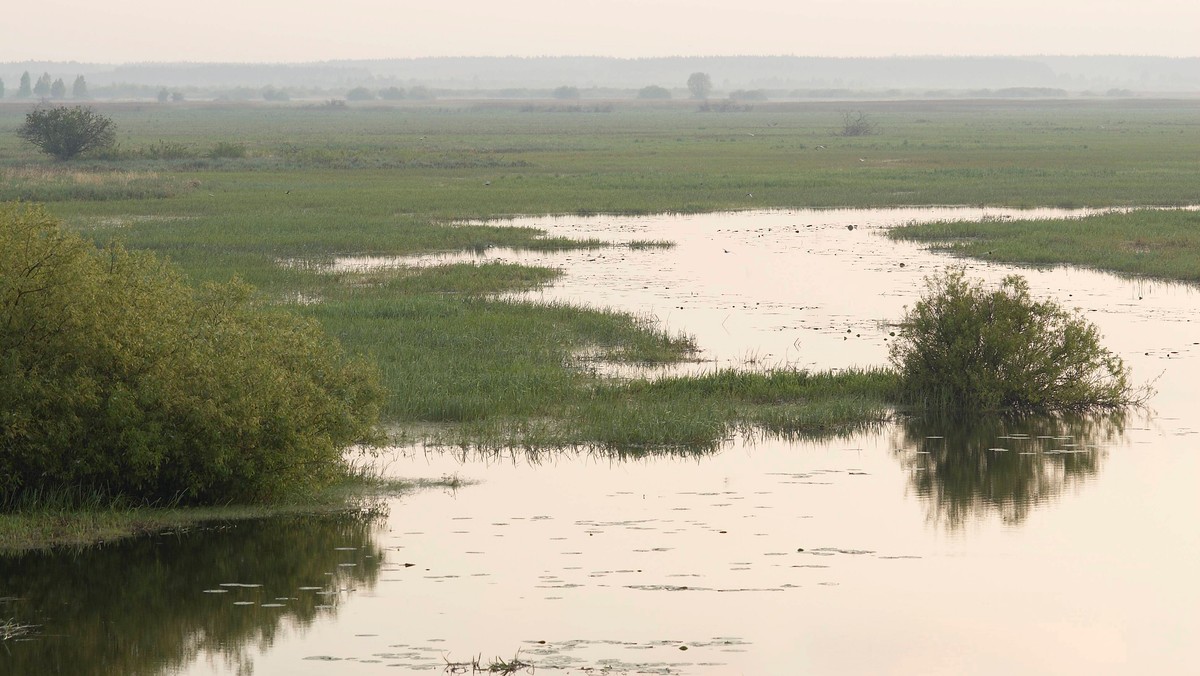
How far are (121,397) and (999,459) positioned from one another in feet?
29.7

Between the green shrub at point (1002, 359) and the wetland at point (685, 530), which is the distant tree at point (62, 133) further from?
the green shrub at point (1002, 359)

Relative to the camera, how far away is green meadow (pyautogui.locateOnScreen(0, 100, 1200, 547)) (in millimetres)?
18469

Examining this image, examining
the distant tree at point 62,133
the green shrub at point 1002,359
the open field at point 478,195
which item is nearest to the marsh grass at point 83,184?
the open field at point 478,195

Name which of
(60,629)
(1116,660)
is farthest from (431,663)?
(1116,660)

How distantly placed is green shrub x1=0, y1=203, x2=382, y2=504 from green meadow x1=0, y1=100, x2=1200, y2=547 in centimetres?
373

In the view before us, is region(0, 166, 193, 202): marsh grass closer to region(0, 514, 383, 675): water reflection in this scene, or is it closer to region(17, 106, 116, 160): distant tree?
region(17, 106, 116, 160): distant tree

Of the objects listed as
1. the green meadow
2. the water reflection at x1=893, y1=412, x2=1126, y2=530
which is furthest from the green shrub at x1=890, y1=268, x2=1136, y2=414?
the green meadow

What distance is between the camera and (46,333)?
13.3 m

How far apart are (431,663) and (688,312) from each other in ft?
55.5

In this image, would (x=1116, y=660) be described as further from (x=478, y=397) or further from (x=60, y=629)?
(x=478, y=397)

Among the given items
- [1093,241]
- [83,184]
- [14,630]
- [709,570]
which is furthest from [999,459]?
[83,184]

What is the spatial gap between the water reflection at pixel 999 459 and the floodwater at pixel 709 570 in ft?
0.16

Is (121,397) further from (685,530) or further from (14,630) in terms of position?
(685,530)

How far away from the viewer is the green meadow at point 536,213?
60.6 ft
